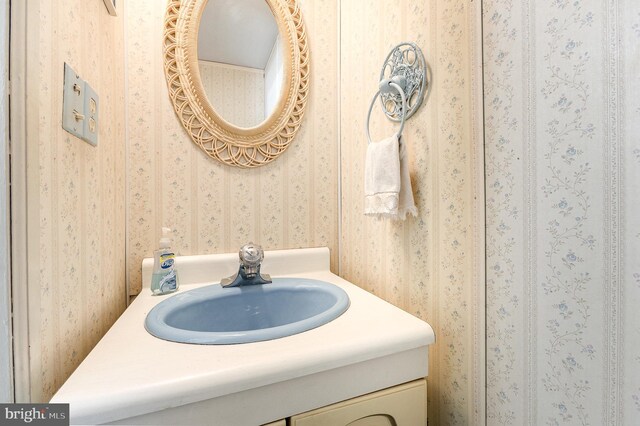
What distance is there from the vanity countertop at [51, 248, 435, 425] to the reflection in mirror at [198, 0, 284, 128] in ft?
2.60

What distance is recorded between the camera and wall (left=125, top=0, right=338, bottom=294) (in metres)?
0.94

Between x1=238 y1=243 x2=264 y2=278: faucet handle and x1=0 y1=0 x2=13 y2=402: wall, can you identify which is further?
x1=238 y1=243 x2=264 y2=278: faucet handle

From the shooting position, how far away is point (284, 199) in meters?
1.13

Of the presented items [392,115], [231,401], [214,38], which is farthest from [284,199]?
[231,401]

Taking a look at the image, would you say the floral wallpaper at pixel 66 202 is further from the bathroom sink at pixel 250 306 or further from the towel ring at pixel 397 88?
the towel ring at pixel 397 88

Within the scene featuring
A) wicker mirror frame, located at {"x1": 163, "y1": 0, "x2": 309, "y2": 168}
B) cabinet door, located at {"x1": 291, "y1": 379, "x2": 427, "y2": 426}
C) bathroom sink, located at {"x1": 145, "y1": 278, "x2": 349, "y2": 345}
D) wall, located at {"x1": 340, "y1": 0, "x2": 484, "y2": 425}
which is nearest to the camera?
cabinet door, located at {"x1": 291, "y1": 379, "x2": 427, "y2": 426}

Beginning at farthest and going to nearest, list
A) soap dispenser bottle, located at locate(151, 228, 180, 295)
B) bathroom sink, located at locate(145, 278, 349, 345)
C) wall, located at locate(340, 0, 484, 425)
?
soap dispenser bottle, located at locate(151, 228, 180, 295), bathroom sink, located at locate(145, 278, 349, 345), wall, located at locate(340, 0, 484, 425)

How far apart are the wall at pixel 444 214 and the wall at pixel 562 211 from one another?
0.04 metres

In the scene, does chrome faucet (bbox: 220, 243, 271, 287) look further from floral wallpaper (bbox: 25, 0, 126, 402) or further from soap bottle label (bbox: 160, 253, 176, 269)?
floral wallpaper (bbox: 25, 0, 126, 402)

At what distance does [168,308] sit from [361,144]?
0.83m

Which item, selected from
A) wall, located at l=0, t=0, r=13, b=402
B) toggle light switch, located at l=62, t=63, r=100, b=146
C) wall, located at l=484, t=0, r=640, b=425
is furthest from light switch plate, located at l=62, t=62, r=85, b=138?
wall, located at l=484, t=0, r=640, b=425

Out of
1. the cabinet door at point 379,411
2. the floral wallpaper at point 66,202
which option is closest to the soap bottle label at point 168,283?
the floral wallpaper at point 66,202

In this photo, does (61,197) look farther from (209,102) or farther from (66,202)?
(209,102)

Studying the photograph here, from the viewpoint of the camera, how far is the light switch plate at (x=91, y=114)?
605 mm
